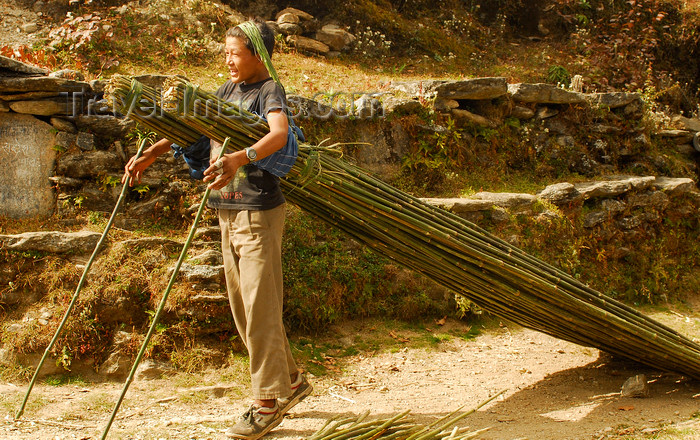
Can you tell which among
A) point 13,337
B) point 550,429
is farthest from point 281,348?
point 13,337

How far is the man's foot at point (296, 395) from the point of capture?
306 centimetres

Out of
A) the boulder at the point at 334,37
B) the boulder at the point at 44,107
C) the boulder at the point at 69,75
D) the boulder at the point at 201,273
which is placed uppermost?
the boulder at the point at 334,37

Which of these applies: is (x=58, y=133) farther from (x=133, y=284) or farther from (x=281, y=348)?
(x=281, y=348)

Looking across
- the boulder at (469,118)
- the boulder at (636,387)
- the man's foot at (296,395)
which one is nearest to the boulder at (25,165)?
the man's foot at (296,395)

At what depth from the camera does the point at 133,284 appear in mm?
4020

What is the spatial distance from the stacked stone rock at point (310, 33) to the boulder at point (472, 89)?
2.37 meters

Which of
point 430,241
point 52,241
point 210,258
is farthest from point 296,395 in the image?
point 52,241

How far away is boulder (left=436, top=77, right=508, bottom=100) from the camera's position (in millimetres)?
6094

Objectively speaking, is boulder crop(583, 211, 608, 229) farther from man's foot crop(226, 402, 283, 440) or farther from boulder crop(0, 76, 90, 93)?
boulder crop(0, 76, 90, 93)

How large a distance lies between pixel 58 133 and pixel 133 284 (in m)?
1.62

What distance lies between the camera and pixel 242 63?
9.50ft

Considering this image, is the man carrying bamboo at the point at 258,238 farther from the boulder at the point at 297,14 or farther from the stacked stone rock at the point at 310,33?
the boulder at the point at 297,14

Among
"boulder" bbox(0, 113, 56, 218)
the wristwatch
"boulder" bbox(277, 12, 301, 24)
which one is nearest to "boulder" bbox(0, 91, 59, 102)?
"boulder" bbox(0, 113, 56, 218)

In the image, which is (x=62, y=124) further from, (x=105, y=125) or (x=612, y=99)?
(x=612, y=99)
